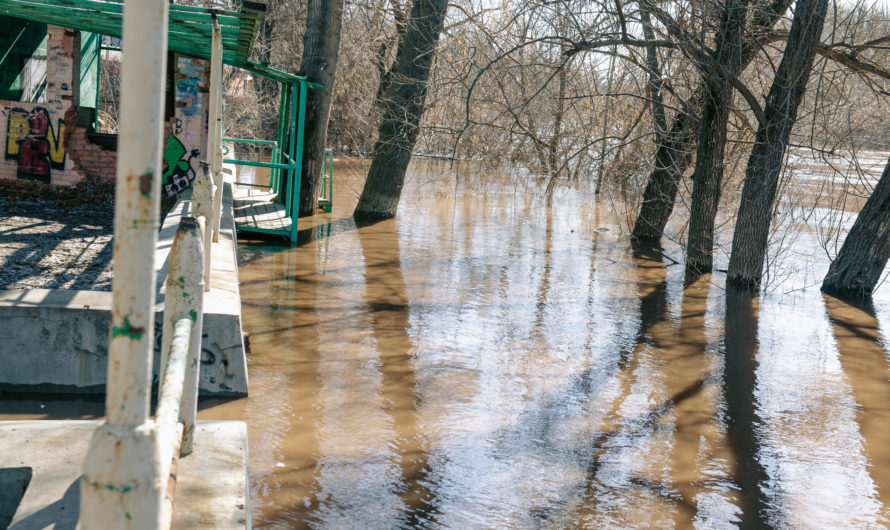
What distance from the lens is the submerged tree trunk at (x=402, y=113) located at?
14.5 metres

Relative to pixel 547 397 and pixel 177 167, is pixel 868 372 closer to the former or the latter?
pixel 547 397

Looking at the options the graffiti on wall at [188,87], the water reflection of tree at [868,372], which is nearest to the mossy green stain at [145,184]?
the water reflection of tree at [868,372]

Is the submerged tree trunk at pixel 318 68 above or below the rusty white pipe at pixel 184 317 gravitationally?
above

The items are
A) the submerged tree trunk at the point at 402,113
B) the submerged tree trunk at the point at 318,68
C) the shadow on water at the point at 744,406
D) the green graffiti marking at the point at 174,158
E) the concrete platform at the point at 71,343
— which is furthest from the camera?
the submerged tree trunk at the point at 402,113

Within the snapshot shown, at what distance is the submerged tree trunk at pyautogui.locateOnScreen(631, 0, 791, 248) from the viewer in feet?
36.4

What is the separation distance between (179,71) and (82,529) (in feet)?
37.3

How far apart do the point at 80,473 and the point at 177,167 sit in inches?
369

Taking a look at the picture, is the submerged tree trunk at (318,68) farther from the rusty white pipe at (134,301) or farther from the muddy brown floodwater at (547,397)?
the rusty white pipe at (134,301)

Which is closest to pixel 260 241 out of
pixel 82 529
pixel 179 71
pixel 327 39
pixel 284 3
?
pixel 179 71

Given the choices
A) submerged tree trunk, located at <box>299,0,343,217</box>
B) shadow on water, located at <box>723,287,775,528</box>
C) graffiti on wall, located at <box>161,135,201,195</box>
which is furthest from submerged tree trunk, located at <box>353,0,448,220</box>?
shadow on water, located at <box>723,287,775,528</box>

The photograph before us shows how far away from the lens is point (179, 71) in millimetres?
11922

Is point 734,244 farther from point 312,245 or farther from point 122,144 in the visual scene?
point 122,144

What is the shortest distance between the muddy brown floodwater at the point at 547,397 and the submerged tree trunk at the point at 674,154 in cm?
222

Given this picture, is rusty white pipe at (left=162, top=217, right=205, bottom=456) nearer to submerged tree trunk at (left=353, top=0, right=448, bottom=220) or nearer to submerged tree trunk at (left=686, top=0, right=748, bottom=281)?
submerged tree trunk at (left=686, top=0, right=748, bottom=281)
